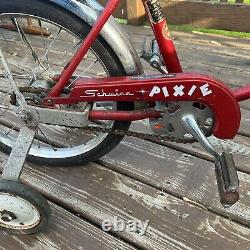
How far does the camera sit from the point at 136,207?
126cm

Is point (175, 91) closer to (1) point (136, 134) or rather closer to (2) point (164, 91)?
(2) point (164, 91)

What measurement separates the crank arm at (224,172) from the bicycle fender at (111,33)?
8.8 inches

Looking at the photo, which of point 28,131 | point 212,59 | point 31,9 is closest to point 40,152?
point 28,131

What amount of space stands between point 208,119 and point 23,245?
0.66m

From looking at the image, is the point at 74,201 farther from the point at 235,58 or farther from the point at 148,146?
the point at 235,58

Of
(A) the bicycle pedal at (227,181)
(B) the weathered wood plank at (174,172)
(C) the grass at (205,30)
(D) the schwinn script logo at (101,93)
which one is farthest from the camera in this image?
(C) the grass at (205,30)

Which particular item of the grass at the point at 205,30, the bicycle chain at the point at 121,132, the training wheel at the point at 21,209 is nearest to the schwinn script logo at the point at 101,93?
the bicycle chain at the point at 121,132

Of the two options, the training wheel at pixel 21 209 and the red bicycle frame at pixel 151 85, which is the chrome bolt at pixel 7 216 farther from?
the red bicycle frame at pixel 151 85

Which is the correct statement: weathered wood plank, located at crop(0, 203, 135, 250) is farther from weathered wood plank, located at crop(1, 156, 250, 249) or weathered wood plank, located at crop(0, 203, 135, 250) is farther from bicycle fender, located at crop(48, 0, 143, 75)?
bicycle fender, located at crop(48, 0, 143, 75)

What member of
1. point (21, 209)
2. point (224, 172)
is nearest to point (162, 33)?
point (224, 172)

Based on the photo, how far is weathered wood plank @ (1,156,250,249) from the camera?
3.76ft

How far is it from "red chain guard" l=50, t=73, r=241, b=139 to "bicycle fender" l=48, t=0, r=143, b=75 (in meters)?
0.05

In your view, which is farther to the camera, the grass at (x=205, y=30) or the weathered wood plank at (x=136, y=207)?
the grass at (x=205, y=30)

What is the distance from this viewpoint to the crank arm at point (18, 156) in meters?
1.11
